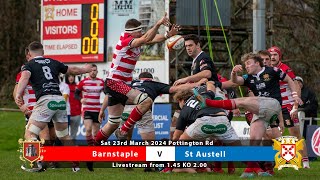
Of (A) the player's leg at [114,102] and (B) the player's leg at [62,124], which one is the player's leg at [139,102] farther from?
(B) the player's leg at [62,124]

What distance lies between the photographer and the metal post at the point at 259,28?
69.6 ft

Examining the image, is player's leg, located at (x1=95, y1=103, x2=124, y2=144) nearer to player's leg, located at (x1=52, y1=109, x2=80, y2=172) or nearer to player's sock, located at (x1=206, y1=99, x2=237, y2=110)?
player's leg, located at (x1=52, y1=109, x2=80, y2=172)

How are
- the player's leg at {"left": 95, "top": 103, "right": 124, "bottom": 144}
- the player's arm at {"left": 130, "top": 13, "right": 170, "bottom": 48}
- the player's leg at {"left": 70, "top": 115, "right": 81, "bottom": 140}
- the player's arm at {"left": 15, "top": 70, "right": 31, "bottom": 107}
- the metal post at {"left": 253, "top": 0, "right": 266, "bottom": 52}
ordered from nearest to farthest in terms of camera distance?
1. the player's arm at {"left": 130, "top": 13, "right": 170, "bottom": 48}
2. the player's arm at {"left": 15, "top": 70, "right": 31, "bottom": 107}
3. the player's leg at {"left": 95, "top": 103, "right": 124, "bottom": 144}
4. the metal post at {"left": 253, "top": 0, "right": 266, "bottom": 52}
5. the player's leg at {"left": 70, "top": 115, "right": 81, "bottom": 140}

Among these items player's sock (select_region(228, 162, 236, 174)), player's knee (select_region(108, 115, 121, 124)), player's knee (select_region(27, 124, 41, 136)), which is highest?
player's knee (select_region(108, 115, 121, 124))

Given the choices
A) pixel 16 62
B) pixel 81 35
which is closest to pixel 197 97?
pixel 81 35

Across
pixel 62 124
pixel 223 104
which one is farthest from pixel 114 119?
pixel 223 104

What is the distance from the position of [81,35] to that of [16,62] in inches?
669

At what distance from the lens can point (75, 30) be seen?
25625 millimetres

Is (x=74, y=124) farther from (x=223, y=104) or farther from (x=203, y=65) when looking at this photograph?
(x=223, y=104)

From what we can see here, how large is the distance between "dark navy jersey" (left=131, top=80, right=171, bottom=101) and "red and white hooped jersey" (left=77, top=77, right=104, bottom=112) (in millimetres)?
6117

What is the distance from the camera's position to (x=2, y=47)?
41938 mm

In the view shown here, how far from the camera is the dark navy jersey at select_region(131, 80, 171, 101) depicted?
16031 millimetres

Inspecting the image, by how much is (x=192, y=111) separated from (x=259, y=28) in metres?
6.81

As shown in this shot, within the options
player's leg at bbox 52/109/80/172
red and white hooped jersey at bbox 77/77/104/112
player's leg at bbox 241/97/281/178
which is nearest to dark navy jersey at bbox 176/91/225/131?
player's leg at bbox 241/97/281/178
